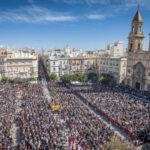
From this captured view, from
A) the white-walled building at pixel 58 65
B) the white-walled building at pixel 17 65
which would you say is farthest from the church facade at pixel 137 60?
the white-walled building at pixel 17 65

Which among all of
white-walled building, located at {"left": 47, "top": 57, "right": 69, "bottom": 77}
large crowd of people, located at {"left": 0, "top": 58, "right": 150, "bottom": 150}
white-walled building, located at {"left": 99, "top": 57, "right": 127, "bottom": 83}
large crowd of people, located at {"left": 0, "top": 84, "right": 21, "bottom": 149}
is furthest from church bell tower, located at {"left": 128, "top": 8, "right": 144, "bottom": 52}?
large crowd of people, located at {"left": 0, "top": 84, "right": 21, "bottom": 149}

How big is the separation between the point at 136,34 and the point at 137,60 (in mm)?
6120

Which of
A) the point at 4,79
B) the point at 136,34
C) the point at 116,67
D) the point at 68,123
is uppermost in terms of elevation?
the point at 136,34

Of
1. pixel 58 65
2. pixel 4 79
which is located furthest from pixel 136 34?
pixel 4 79

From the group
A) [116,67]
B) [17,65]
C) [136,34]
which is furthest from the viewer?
[116,67]

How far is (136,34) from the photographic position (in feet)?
162

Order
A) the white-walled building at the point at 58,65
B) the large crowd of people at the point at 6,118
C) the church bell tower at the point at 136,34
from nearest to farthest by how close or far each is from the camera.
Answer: the large crowd of people at the point at 6,118 → the church bell tower at the point at 136,34 → the white-walled building at the point at 58,65

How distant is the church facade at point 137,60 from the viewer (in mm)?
46469

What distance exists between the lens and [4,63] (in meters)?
54.7

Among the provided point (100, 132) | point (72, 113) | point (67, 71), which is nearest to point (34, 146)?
point (100, 132)

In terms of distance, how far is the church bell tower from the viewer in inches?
1945

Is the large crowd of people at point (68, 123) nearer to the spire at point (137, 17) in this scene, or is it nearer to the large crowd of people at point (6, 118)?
the large crowd of people at point (6, 118)

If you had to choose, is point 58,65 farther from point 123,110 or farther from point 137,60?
point 123,110

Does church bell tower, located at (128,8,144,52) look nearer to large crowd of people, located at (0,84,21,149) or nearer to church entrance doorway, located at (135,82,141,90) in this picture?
church entrance doorway, located at (135,82,141,90)
